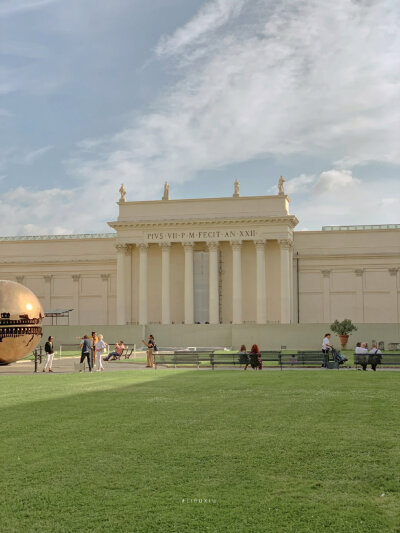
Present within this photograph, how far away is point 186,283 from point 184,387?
47164 millimetres

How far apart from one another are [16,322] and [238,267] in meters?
38.8

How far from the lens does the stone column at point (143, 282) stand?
6836 cm

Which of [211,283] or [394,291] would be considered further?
[394,291]

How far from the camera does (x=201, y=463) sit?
32.6 feet

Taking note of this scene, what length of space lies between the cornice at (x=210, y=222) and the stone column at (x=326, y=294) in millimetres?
7205

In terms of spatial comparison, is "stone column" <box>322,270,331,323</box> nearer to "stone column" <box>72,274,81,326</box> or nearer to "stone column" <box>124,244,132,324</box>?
"stone column" <box>124,244,132,324</box>

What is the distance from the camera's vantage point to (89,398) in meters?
17.9

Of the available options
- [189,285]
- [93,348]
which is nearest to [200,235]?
[189,285]

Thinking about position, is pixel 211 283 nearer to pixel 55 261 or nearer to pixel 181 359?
pixel 55 261

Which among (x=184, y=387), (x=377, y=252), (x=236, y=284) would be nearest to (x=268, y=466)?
(x=184, y=387)

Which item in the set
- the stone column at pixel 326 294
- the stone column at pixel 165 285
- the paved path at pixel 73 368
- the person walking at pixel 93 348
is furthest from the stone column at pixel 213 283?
the person walking at pixel 93 348

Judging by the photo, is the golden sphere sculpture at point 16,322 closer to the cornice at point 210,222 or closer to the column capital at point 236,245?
the cornice at point 210,222

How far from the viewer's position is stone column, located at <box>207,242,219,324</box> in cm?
6688

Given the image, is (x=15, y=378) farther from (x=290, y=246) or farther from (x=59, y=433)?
(x=290, y=246)
